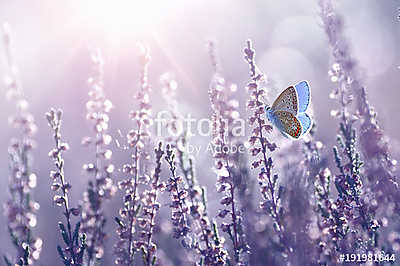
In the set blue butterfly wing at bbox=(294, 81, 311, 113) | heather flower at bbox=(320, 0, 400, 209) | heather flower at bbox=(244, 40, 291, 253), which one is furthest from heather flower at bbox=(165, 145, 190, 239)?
heather flower at bbox=(320, 0, 400, 209)

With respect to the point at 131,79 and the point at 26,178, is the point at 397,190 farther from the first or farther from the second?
the point at 131,79

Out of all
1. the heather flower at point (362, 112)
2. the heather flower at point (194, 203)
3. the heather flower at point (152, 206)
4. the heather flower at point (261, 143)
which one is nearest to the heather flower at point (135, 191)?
the heather flower at point (152, 206)

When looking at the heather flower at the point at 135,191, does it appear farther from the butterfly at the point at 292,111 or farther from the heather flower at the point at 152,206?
the butterfly at the point at 292,111

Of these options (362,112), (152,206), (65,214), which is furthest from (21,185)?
(362,112)

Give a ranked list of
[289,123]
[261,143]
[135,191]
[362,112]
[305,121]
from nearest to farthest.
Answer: [135,191] < [261,143] < [305,121] < [362,112] < [289,123]

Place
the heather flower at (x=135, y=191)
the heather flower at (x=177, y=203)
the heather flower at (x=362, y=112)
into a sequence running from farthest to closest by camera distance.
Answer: the heather flower at (x=362, y=112) → the heather flower at (x=177, y=203) → the heather flower at (x=135, y=191)

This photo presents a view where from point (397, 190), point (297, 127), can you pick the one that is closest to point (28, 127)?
point (297, 127)

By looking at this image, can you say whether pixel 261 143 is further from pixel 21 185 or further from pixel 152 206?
pixel 21 185
